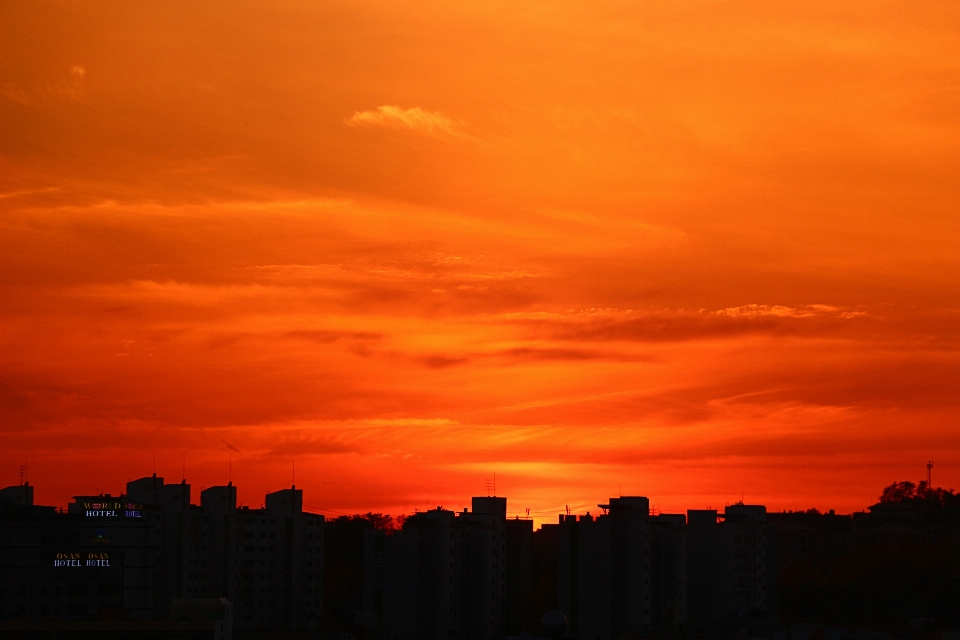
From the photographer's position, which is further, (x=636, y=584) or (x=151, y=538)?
(x=151, y=538)

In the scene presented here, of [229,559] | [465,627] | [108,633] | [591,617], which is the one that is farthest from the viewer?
[229,559]

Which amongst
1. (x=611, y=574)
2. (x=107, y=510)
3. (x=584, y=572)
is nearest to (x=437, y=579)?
(x=584, y=572)

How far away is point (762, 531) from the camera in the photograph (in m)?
170

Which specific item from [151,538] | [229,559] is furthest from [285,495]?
[151,538]

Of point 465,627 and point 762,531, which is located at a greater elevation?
point 762,531

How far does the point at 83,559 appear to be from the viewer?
513ft

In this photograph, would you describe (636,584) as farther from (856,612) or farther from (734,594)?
(856,612)

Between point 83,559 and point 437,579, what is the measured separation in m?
37.8

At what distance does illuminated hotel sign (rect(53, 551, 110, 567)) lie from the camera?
509 ft

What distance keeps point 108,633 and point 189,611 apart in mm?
6895

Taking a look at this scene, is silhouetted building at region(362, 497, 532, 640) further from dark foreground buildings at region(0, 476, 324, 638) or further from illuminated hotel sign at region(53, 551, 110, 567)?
illuminated hotel sign at region(53, 551, 110, 567)

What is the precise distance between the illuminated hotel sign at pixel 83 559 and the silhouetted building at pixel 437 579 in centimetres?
2825

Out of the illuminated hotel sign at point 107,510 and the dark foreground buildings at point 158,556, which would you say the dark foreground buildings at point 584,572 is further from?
the illuminated hotel sign at point 107,510

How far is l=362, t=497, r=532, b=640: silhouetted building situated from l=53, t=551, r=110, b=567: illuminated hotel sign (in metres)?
28.2
